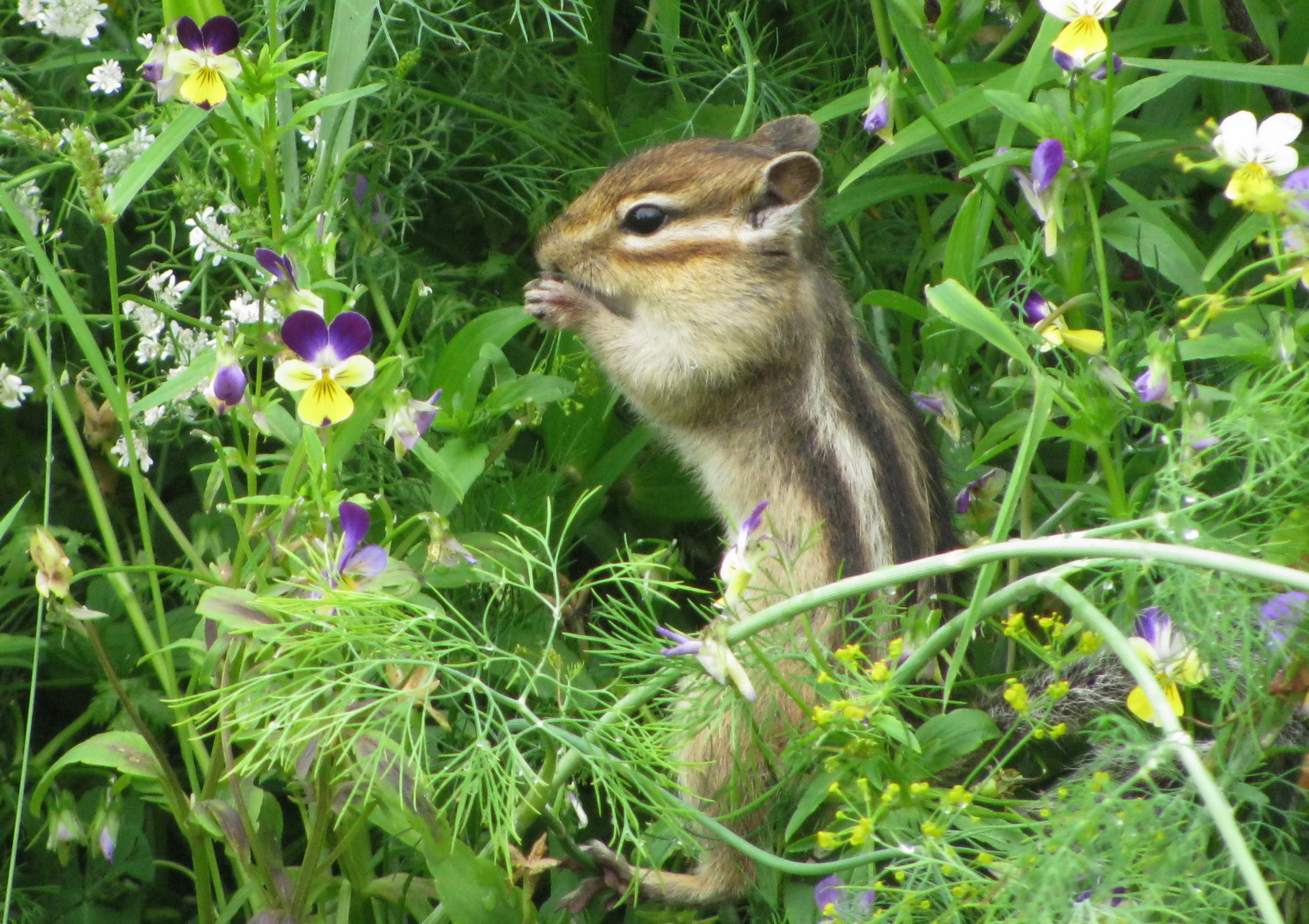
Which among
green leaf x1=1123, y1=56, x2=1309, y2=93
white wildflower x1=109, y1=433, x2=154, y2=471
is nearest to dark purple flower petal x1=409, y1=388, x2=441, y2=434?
white wildflower x1=109, y1=433, x2=154, y2=471

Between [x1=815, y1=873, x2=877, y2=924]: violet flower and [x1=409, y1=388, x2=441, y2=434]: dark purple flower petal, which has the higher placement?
[x1=409, y1=388, x2=441, y2=434]: dark purple flower petal

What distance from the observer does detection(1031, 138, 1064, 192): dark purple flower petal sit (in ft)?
5.90

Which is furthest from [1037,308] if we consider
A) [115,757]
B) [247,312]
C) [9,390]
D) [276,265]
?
[9,390]

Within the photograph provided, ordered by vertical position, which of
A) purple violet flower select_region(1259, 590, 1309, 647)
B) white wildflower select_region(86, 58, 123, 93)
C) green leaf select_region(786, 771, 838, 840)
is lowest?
green leaf select_region(786, 771, 838, 840)

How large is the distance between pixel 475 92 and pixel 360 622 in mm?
1510

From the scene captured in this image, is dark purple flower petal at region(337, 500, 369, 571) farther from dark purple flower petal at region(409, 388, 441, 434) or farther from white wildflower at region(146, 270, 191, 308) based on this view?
white wildflower at region(146, 270, 191, 308)

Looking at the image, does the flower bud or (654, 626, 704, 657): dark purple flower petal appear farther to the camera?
the flower bud

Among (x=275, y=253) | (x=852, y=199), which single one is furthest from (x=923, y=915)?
(x=852, y=199)

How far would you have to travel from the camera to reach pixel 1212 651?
55.8 inches

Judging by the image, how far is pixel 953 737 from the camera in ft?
5.38

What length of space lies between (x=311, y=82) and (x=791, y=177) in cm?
87

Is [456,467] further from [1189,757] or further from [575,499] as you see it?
[1189,757]

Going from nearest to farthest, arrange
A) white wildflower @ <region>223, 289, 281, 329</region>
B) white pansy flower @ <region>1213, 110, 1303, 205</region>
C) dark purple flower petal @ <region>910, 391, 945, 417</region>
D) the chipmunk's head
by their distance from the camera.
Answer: white pansy flower @ <region>1213, 110, 1303, 205</region>
white wildflower @ <region>223, 289, 281, 329</region>
dark purple flower petal @ <region>910, 391, 945, 417</region>
the chipmunk's head

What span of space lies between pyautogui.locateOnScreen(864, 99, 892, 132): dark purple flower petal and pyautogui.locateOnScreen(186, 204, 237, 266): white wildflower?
0.98 m
